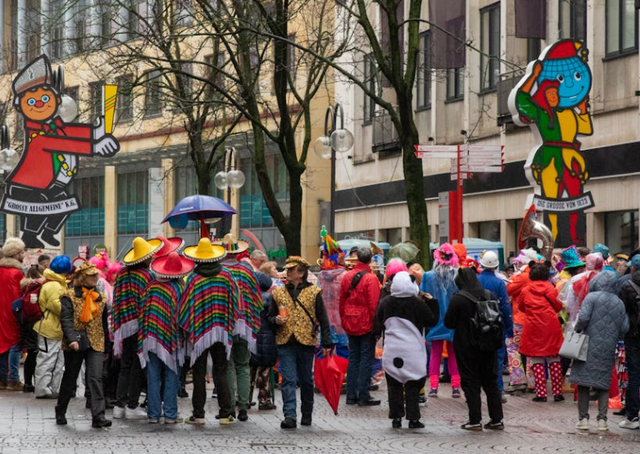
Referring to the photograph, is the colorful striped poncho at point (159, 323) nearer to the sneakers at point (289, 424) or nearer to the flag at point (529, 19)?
the sneakers at point (289, 424)

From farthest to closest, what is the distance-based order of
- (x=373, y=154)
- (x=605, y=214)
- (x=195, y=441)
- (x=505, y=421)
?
(x=373, y=154) → (x=605, y=214) → (x=505, y=421) → (x=195, y=441)

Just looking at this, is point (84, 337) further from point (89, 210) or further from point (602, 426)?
point (89, 210)

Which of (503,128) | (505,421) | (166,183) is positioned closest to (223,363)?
(505,421)

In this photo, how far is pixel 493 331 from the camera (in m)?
14.5

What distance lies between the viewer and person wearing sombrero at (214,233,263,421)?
15.3m

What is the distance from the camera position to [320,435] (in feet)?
46.9

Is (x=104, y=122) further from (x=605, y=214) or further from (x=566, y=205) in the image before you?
(x=605, y=214)

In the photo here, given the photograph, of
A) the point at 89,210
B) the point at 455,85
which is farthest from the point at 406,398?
the point at 89,210

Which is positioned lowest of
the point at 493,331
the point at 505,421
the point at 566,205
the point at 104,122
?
the point at 505,421

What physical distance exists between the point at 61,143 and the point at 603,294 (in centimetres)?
1221

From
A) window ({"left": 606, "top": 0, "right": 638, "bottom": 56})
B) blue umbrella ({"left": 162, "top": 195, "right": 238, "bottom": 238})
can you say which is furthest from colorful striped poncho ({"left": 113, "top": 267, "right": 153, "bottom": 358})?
window ({"left": 606, "top": 0, "right": 638, "bottom": 56})

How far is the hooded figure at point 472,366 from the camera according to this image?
1464 centimetres

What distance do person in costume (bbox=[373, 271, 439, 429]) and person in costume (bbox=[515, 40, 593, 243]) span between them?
8347 mm

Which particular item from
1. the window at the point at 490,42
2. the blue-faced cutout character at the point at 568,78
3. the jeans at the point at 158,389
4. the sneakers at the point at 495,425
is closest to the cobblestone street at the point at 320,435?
the sneakers at the point at 495,425
